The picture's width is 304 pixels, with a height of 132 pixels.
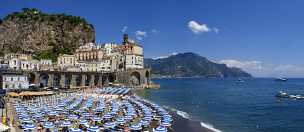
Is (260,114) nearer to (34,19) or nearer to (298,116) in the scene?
(298,116)

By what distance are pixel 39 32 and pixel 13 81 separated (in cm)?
9212

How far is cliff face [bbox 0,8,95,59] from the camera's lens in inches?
6908

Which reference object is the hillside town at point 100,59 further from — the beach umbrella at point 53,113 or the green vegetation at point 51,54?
the beach umbrella at point 53,113

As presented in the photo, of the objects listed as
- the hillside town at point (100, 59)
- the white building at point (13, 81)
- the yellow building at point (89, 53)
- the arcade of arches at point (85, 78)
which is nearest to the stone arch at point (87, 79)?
the arcade of arches at point (85, 78)

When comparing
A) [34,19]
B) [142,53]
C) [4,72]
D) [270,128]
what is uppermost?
[34,19]

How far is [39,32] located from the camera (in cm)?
17888

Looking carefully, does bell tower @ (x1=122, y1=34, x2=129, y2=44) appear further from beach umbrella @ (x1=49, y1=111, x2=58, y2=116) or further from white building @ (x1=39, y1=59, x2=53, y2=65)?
beach umbrella @ (x1=49, y1=111, x2=58, y2=116)

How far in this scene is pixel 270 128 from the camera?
58.2 m

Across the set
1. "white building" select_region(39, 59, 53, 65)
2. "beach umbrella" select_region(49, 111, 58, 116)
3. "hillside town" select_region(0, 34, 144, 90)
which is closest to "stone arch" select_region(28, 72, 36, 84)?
"hillside town" select_region(0, 34, 144, 90)

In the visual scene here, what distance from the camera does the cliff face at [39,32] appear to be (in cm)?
17546

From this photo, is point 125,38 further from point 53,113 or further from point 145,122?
point 145,122

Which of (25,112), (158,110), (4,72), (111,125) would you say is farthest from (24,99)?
(111,125)

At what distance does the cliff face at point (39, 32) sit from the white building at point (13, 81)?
3240 inches

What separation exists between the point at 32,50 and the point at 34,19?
18.4 meters
